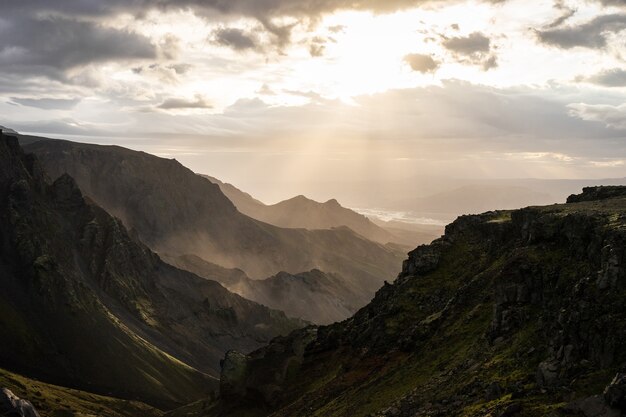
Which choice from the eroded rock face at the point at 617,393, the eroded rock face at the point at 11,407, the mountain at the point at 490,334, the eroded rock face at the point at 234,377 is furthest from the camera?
the eroded rock face at the point at 11,407

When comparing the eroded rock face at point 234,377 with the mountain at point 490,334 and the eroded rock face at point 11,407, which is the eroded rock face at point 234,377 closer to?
the mountain at point 490,334

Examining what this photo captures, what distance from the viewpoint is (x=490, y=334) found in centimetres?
5241

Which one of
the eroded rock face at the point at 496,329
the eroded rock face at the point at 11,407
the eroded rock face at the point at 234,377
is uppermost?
the eroded rock face at the point at 496,329

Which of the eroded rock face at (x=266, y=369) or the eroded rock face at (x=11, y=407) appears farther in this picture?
the eroded rock face at (x=11, y=407)

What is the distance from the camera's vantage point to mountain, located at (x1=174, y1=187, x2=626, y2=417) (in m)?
38.5

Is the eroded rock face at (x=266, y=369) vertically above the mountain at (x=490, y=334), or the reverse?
the mountain at (x=490, y=334)

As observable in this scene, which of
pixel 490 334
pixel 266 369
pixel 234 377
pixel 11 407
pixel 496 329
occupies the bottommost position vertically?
pixel 11 407

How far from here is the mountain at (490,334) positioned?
1517 inches

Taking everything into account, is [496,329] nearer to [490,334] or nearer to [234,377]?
[490,334]

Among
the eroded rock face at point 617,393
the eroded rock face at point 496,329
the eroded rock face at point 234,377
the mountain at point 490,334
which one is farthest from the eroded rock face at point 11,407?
the eroded rock face at point 617,393

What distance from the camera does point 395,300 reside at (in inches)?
3214

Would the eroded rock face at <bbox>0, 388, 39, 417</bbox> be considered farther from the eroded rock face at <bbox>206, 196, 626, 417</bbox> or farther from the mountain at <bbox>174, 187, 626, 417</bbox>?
the eroded rock face at <bbox>206, 196, 626, 417</bbox>

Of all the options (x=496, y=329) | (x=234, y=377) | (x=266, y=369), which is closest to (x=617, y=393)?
(x=496, y=329)

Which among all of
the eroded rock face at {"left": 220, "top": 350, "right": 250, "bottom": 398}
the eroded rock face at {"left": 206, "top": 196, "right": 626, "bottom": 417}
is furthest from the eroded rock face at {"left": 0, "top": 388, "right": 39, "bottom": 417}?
the eroded rock face at {"left": 206, "top": 196, "right": 626, "bottom": 417}
